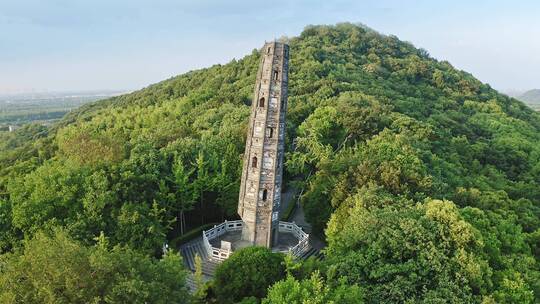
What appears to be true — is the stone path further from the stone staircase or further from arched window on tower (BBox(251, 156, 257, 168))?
arched window on tower (BBox(251, 156, 257, 168))

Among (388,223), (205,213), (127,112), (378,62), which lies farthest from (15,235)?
(378,62)

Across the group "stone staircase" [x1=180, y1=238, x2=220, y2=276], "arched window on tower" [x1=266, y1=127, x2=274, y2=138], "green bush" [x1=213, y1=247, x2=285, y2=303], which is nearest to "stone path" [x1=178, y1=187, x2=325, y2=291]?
"stone staircase" [x1=180, y1=238, x2=220, y2=276]

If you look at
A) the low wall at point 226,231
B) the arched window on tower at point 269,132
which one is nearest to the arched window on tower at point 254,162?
the arched window on tower at point 269,132

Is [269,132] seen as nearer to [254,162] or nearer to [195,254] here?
[254,162]

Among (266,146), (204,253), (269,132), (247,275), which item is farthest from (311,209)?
(247,275)

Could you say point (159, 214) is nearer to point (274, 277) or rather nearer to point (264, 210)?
point (264, 210)

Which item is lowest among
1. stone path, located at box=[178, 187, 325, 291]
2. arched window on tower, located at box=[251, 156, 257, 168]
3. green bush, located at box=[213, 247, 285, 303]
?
stone path, located at box=[178, 187, 325, 291]

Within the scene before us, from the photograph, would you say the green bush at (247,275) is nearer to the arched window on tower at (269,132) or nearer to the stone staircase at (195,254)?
the stone staircase at (195,254)
